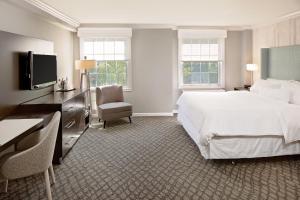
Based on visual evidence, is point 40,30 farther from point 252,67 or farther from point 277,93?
point 252,67

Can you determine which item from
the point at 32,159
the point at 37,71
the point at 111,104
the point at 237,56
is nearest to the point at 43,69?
the point at 37,71

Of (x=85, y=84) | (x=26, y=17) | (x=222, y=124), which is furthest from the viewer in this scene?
(x=85, y=84)

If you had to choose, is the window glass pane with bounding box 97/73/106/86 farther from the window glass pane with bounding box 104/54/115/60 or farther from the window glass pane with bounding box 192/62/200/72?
the window glass pane with bounding box 192/62/200/72

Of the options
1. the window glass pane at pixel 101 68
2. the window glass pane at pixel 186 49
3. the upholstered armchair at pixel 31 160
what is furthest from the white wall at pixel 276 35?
the upholstered armchair at pixel 31 160

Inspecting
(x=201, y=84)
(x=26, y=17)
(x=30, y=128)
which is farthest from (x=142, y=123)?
(x=30, y=128)

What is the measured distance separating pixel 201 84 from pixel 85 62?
3280 millimetres

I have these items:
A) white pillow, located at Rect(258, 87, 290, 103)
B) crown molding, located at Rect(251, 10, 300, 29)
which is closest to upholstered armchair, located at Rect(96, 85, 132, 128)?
white pillow, located at Rect(258, 87, 290, 103)

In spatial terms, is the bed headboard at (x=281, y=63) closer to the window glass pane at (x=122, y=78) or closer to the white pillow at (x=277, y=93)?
the white pillow at (x=277, y=93)

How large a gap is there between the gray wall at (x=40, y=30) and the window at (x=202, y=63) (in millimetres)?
2964

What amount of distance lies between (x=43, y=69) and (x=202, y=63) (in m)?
4.41

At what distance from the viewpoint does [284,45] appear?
5.61 m

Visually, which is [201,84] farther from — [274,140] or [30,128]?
[30,128]

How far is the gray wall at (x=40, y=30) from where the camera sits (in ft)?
11.8

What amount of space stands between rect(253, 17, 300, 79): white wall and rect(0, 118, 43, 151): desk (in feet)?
16.6
